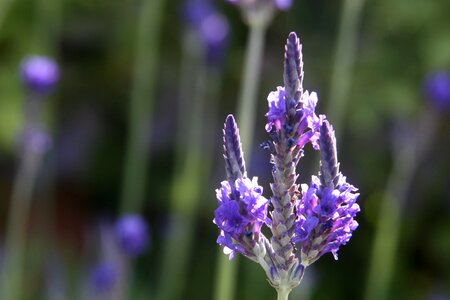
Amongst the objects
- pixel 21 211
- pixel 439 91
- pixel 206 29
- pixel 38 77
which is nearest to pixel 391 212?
pixel 439 91

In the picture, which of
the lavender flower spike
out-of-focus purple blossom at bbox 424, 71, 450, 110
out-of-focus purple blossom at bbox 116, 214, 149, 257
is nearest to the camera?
the lavender flower spike

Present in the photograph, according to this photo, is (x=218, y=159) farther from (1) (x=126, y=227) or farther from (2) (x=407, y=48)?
(1) (x=126, y=227)

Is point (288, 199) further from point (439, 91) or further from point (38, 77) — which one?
point (439, 91)

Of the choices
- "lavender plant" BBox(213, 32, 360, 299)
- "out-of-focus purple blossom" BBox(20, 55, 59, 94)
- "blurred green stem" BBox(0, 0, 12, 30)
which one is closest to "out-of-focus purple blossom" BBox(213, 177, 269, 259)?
"lavender plant" BBox(213, 32, 360, 299)

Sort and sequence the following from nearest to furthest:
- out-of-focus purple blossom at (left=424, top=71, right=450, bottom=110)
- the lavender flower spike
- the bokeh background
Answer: the lavender flower spike < out-of-focus purple blossom at (left=424, top=71, right=450, bottom=110) < the bokeh background

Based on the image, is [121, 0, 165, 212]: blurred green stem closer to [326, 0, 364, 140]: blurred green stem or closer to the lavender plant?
[326, 0, 364, 140]: blurred green stem

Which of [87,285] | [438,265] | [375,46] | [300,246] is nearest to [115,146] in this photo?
[87,285]
